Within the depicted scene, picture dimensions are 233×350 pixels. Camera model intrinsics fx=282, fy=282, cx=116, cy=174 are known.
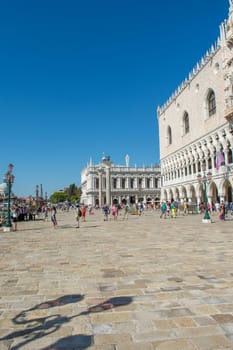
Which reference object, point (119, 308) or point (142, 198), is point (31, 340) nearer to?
point (119, 308)

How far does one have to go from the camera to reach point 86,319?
3.84 m

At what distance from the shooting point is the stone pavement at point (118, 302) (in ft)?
10.6

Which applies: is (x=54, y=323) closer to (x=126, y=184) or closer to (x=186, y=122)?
(x=186, y=122)

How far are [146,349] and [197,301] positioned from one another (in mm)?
1681

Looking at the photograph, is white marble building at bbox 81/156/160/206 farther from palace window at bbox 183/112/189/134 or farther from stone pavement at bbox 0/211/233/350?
stone pavement at bbox 0/211/233/350

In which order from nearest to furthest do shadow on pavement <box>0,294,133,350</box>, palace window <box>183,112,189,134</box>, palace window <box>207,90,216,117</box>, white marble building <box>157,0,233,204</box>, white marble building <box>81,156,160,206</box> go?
shadow on pavement <box>0,294,133,350</box> < white marble building <box>157,0,233,204</box> < palace window <box>207,90,216,117</box> < palace window <box>183,112,189,134</box> < white marble building <box>81,156,160,206</box>

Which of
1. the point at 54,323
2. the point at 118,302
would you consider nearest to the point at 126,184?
the point at 118,302

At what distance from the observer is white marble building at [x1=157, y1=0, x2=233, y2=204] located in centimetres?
3459

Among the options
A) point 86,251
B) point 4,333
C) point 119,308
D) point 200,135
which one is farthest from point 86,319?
point 200,135

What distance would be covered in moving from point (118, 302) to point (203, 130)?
133 ft

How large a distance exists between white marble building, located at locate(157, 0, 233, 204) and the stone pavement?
22059mm

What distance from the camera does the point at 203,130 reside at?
137 feet

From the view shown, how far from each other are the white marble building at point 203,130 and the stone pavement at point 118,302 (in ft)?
72.4

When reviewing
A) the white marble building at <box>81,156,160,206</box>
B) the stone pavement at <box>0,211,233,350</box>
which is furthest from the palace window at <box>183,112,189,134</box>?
the stone pavement at <box>0,211,233,350</box>
